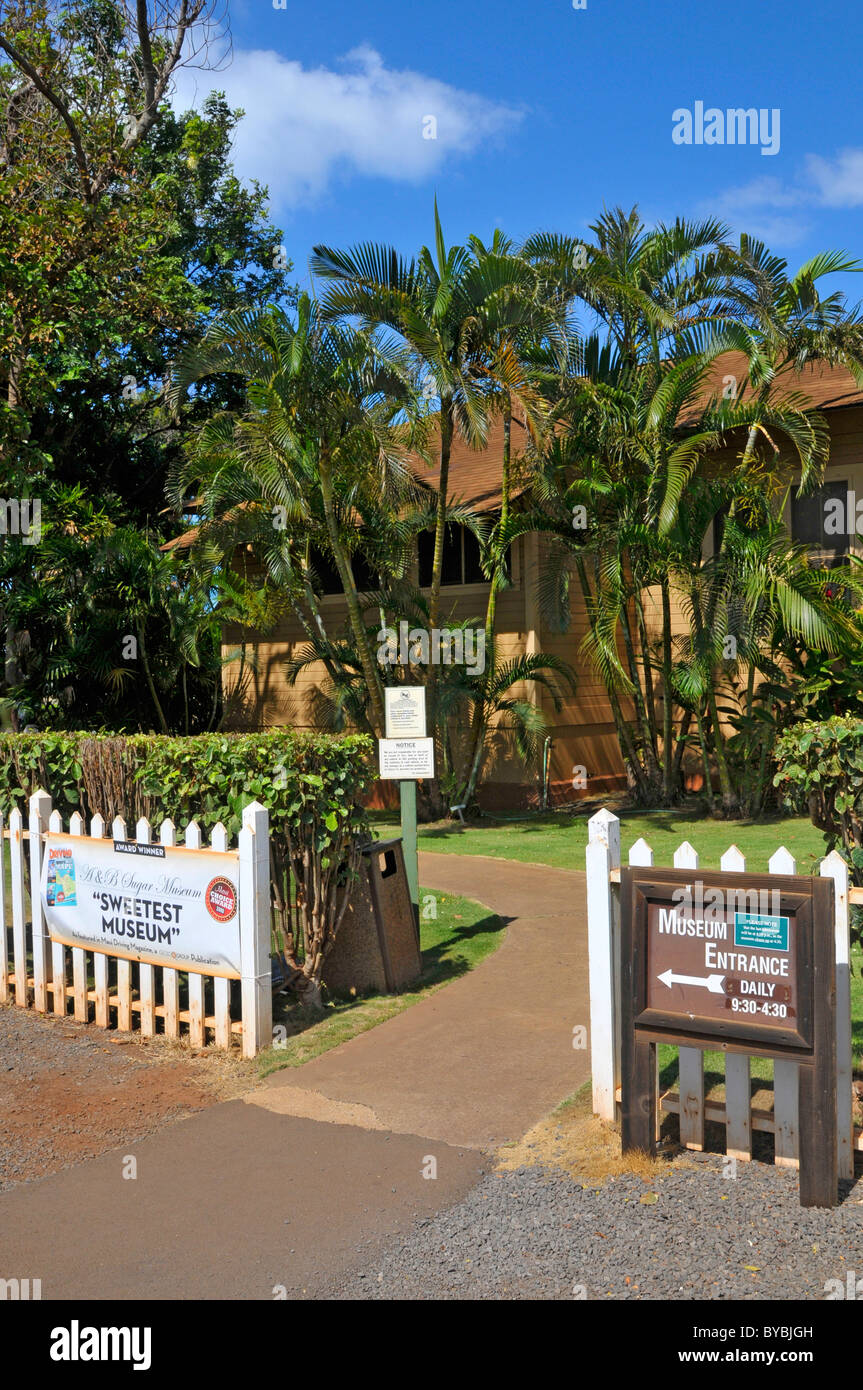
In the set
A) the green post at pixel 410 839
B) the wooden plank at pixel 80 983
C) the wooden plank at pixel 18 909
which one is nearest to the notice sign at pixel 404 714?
the green post at pixel 410 839

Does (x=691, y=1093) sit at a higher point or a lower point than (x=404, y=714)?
lower

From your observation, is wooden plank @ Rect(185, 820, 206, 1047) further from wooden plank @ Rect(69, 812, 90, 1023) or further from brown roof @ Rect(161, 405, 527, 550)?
brown roof @ Rect(161, 405, 527, 550)

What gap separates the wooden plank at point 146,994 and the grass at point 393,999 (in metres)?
0.70

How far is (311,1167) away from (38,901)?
3302 mm

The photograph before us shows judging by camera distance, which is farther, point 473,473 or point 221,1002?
point 473,473

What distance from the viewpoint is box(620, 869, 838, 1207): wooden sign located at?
13.0 feet

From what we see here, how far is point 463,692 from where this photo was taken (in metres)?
14.0

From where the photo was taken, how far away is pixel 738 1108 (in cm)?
433

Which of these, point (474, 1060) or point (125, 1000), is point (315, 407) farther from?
point (474, 1060)

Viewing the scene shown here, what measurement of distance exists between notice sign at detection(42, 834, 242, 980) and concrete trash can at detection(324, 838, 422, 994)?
1.00 meters

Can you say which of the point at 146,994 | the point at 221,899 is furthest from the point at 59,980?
the point at 221,899

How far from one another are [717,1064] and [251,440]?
10.0 metres

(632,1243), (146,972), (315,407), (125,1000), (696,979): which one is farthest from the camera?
(315,407)

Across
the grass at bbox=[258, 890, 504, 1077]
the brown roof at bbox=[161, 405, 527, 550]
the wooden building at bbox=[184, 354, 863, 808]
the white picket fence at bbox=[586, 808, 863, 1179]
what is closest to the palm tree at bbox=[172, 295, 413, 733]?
the brown roof at bbox=[161, 405, 527, 550]
